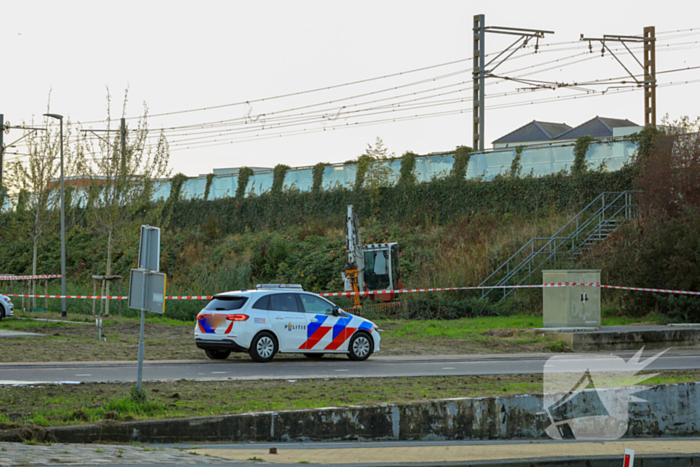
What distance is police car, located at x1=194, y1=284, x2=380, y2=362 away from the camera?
16609 mm

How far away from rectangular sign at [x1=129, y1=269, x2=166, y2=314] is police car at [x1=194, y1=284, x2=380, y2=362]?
6.12 m

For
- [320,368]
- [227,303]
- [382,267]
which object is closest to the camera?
[320,368]

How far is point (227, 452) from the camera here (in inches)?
317

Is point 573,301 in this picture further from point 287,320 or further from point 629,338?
point 287,320

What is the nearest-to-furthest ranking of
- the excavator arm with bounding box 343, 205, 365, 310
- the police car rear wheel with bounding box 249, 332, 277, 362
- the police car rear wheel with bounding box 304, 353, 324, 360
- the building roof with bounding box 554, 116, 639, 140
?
the police car rear wheel with bounding box 249, 332, 277, 362 < the police car rear wheel with bounding box 304, 353, 324, 360 < the excavator arm with bounding box 343, 205, 365, 310 < the building roof with bounding box 554, 116, 639, 140

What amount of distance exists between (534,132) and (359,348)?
65.2 metres

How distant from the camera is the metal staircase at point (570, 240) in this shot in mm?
31875

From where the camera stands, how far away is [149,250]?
10516 mm

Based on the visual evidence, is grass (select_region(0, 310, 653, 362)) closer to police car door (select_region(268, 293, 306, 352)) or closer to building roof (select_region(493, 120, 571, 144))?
police car door (select_region(268, 293, 306, 352))

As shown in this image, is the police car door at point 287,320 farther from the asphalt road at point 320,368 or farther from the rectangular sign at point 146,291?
the rectangular sign at point 146,291

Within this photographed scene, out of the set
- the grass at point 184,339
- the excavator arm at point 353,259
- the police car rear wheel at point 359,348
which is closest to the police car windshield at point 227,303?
the grass at point 184,339

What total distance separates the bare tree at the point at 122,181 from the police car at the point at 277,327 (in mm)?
13162

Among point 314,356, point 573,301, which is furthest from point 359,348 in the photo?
point 573,301

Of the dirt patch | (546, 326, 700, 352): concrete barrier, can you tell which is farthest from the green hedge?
the dirt patch
